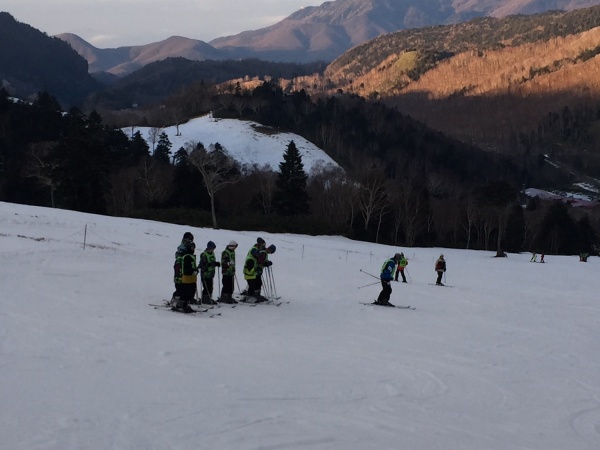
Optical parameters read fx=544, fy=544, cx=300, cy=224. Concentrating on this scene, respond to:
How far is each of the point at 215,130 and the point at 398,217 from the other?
1963 inches

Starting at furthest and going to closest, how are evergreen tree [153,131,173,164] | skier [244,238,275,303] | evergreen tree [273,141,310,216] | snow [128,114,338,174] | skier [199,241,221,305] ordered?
snow [128,114,338,174]
evergreen tree [153,131,173,164]
evergreen tree [273,141,310,216]
skier [244,238,275,303]
skier [199,241,221,305]

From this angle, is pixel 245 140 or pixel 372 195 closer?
pixel 372 195

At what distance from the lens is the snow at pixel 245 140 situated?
98.1m

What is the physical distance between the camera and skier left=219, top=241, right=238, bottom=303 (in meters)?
15.0

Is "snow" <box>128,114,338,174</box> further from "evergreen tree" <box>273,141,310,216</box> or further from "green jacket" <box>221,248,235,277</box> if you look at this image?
"green jacket" <box>221,248,235,277</box>

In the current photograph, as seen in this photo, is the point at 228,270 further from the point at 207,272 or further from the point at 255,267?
the point at 255,267

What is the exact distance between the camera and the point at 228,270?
15055mm

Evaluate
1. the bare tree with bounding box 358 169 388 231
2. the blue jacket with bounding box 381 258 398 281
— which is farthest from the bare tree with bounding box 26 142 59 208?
the blue jacket with bounding box 381 258 398 281

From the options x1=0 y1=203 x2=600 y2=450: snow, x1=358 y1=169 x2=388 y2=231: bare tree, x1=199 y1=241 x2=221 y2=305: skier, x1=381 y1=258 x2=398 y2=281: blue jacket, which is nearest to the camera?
x1=0 y1=203 x2=600 y2=450: snow

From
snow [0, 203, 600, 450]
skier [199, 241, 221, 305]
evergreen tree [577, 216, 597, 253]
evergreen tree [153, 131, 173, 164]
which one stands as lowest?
snow [0, 203, 600, 450]

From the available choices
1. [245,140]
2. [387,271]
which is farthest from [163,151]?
[387,271]

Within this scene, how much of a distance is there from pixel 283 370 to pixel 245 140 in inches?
3787

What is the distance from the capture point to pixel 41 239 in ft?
76.0

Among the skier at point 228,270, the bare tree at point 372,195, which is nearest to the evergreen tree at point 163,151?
the bare tree at point 372,195
